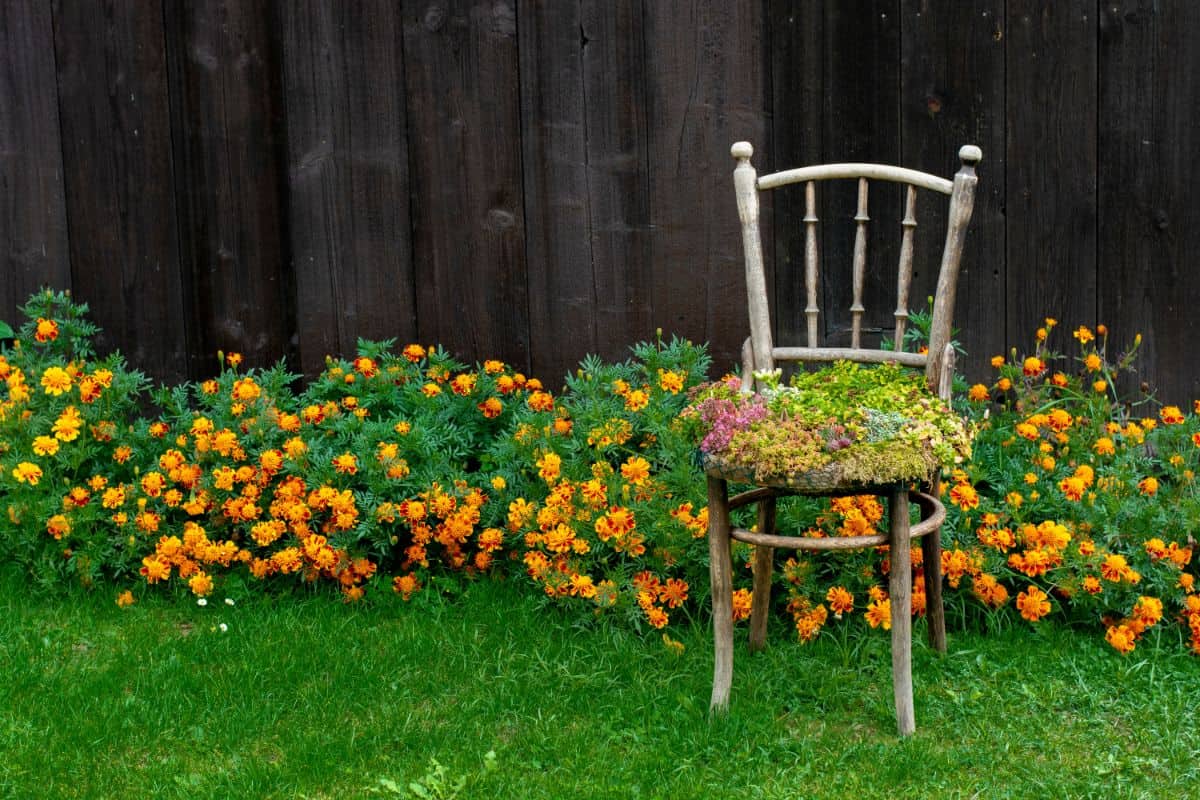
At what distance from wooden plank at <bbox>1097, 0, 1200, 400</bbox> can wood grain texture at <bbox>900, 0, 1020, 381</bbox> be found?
33 centimetres

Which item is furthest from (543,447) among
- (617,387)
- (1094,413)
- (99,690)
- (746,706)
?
(1094,413)

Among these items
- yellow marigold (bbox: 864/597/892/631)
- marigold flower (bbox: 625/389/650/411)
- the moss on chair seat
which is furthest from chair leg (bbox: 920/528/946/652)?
marigold flower (bbox: 625/389/650/411)

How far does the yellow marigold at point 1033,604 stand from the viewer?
11.0 feet

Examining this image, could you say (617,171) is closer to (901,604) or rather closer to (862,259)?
(862,259)

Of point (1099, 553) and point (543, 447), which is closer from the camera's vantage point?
point (1099, 553)

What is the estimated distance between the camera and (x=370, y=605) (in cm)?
381

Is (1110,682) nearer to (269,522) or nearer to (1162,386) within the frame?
(1162,386)

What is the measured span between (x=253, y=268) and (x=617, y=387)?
1.48 metres

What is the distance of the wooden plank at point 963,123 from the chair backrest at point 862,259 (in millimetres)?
988

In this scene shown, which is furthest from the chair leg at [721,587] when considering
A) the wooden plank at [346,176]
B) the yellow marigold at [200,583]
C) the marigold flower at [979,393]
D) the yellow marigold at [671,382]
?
the wooden plank at [346,176]

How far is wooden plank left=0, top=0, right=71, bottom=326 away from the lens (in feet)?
15.0

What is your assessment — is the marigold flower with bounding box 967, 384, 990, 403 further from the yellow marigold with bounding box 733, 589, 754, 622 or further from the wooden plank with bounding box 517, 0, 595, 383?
the wooden plank with bounding box 517, 0, 595, 383

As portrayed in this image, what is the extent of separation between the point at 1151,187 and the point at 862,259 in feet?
4.54

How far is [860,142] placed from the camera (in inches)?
167
